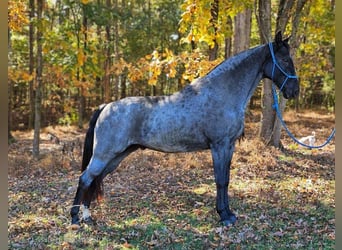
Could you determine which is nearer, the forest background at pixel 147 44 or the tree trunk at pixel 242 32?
the forest background at pixel 147 44

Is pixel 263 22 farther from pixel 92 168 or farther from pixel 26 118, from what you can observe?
pixel 26 118

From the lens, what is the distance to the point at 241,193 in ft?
22.0

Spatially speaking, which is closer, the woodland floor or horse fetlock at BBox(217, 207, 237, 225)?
the woodland floor

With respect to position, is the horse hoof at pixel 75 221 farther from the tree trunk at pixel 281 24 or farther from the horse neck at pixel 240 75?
the tree trunk at pixel 281 24

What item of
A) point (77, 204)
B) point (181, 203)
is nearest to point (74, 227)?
point (77, 204)

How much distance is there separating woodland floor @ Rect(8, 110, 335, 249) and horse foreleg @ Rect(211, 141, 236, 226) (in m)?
0.19

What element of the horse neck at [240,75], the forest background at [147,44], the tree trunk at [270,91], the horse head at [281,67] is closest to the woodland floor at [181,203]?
the tree trunk at [270,91]

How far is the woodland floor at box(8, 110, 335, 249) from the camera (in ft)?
15.5

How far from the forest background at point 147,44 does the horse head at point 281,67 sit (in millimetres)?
3379

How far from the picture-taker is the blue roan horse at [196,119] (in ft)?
16.7

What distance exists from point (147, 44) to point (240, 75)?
15.5m

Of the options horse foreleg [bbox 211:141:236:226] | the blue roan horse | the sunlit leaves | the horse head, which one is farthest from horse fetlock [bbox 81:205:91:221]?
the sunlit leaves

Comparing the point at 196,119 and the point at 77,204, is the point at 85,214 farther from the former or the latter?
the point at 196,119

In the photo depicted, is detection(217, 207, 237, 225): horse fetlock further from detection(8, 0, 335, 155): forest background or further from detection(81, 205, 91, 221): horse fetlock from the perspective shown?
detection(8, 0, 335, 155): forest background
